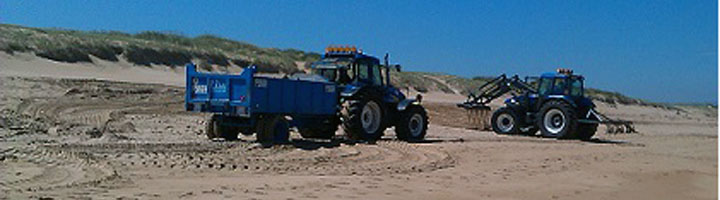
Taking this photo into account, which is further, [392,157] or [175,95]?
[175,95]

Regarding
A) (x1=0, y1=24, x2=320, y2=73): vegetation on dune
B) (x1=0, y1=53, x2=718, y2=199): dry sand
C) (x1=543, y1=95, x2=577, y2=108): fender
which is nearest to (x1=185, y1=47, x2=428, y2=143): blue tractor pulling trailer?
(x1=0, y1=53, x2=718, y2=199): dry sand

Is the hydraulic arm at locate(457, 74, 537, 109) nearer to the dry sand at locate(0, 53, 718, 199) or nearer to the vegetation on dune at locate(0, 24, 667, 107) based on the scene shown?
the dry sand at locate(0, 53, 718, 199)

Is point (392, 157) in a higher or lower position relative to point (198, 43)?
lower

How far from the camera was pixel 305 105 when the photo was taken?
1477 centimetres

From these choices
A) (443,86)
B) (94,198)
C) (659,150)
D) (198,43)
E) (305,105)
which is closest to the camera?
(94,198)

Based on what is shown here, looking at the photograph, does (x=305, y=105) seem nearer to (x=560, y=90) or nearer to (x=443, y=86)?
(x=560, y=90)

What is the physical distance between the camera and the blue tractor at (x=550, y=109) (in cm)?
2044

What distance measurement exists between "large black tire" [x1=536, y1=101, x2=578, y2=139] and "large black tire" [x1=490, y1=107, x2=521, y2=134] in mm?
932

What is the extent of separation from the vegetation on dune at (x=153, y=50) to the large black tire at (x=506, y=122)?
34.2ft

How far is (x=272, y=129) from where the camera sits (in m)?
13.7

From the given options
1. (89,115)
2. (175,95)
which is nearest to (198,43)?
(175,95)

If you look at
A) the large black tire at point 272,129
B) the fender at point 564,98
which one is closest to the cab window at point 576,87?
the fender at point 564,98

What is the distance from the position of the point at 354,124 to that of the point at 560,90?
7.97 metres

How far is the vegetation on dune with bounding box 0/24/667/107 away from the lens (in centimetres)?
2627
